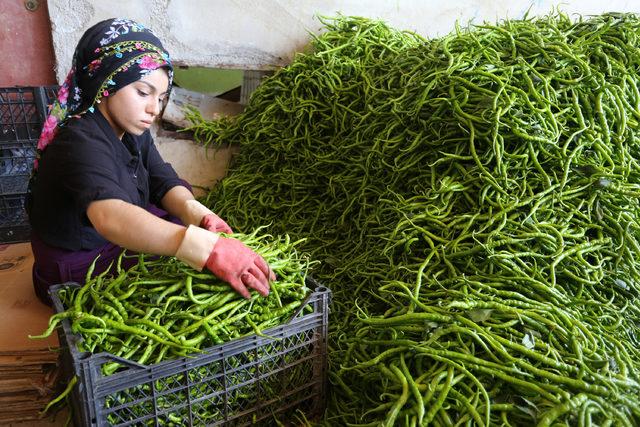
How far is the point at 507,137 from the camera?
1.82 meters

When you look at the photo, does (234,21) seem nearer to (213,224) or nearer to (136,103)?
(136,103)

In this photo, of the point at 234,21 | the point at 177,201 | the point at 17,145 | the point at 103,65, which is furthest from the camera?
the point at 234,21

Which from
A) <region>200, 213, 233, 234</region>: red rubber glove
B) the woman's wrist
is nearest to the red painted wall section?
<region>200, 213, 233, 234</region>: red rubber glove

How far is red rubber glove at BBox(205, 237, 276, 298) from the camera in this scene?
1.39 m

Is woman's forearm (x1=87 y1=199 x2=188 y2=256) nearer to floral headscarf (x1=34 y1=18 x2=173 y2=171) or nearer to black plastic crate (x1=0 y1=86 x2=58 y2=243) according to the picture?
floral headscarf (x1=34 y1=18 x2=173 y2=171)

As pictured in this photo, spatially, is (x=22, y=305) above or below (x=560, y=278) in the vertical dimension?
below

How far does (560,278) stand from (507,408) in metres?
0.67

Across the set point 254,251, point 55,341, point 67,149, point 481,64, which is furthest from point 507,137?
point 55,341

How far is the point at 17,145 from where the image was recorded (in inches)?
110

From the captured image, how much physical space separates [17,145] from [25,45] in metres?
0.72

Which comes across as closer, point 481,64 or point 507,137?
point 507,137

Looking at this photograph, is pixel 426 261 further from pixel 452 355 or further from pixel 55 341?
pixel 55 341

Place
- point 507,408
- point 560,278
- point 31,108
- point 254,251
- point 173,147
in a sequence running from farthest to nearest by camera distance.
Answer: point 173,147 → point 31,108 → point 560,278 → point 254,251 → point 507,408

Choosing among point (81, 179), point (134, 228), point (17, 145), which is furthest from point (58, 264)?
point (17, 145)
